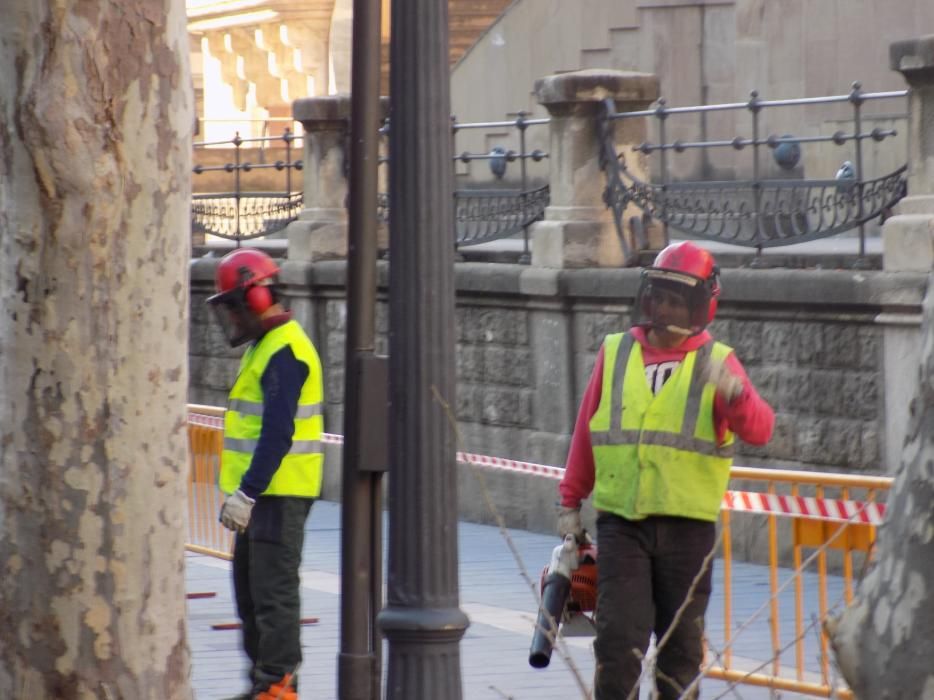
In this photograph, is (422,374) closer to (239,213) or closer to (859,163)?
(859,163)

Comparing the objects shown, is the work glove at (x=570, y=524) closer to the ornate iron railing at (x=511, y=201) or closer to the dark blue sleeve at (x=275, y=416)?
the dark blue sleeve at (x=275, y=416)

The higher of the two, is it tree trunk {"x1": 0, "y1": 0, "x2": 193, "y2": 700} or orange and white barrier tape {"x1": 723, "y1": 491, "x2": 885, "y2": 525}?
tree trunk {"x1": 0, "y1": 0, "x2": 193, "y2": 700}

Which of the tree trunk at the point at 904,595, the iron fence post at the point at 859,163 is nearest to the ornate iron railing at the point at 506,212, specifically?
the iron fence post at the point at 859,163

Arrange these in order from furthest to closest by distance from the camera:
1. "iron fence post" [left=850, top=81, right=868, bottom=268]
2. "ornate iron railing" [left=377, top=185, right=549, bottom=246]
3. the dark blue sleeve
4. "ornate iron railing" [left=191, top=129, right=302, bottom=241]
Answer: "ornate iron railing" [left=191, top=129, right=302, bottom=241]
"ornate iron railing" [left=377, top=185, right=549, bottom=246]
"iron fence post" [left=850, top=81, right=868, bottom=268]
the dark blue sleeve

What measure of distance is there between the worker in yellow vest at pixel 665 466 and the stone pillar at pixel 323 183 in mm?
9242

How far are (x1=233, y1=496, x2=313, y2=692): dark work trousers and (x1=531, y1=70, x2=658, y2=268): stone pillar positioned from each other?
547 centimetres

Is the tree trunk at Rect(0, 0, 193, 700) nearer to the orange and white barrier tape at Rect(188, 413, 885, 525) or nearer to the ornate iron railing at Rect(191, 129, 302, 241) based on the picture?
the orange and white barrier tape at Rect(188, 413, 885, 525)

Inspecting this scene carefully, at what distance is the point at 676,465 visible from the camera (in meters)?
6.39

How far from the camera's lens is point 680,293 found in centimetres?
650

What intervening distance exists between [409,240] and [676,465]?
4.28 ft

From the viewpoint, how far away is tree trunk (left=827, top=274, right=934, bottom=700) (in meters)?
2.57

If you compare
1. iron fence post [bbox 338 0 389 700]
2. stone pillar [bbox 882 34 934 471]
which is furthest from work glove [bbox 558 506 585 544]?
stone pillar [bbox 882 34 934 471]

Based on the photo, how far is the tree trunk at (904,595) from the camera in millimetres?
2572

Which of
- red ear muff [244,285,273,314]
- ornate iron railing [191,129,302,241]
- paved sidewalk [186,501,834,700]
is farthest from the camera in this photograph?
ornate iron railing [191,129,302,241]
